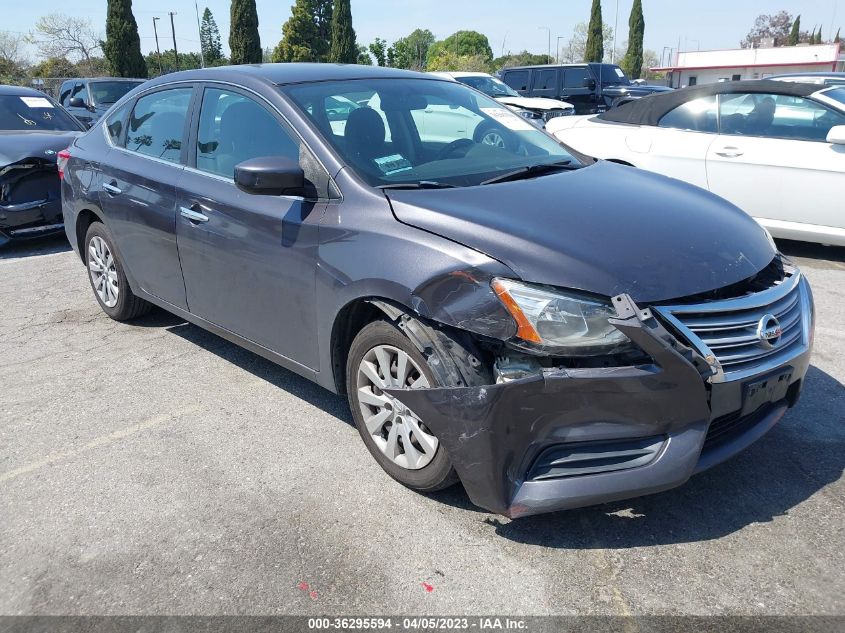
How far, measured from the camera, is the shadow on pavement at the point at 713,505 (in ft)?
9.20

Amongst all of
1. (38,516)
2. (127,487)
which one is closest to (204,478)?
(127,487)

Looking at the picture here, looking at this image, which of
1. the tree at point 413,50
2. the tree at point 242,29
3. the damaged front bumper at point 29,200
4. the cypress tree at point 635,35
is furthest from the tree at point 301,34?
the damaged front bumper at point 29,200

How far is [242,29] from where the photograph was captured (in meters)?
41.8

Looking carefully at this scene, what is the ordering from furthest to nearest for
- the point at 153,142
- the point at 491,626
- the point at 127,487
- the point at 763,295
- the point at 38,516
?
1. the point at 153,142
2. the point at 127,487
3. the point at 38,516
4. the point at 763,295
5. the point at 491,626

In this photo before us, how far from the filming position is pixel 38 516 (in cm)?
306

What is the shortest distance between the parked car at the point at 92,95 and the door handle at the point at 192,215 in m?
11.8

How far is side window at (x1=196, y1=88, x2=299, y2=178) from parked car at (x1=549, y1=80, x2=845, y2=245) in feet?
14.7

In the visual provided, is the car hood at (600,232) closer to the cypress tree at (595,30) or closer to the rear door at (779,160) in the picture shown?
the rear door at (779,160)

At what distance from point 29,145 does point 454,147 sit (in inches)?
240

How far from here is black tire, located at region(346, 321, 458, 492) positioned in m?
2.85

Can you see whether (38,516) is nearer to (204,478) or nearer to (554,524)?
(204,478)

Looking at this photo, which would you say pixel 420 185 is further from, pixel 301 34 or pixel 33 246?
pixel 301 34

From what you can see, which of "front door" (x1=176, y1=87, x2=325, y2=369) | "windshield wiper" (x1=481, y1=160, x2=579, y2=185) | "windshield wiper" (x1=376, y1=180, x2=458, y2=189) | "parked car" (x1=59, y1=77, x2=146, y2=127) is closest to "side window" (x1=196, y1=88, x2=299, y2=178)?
"front door" (x1=176, y1=87, x2=325, y2=369)

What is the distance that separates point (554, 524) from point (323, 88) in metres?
2.40
